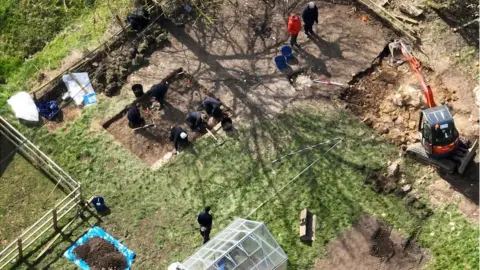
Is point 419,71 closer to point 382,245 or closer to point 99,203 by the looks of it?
point 382,245

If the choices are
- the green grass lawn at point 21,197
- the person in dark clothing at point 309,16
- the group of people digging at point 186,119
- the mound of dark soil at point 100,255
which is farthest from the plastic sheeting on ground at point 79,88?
the person in dark clothing at point 309,16

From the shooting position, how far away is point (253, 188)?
62.6 feet

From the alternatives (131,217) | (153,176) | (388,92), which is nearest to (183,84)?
(153,176)

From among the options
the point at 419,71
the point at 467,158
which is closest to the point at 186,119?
the point at 419,71

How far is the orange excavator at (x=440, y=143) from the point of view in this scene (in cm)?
1809

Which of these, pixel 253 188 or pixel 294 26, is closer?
pixel 253 188

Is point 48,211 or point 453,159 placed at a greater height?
point 48,211

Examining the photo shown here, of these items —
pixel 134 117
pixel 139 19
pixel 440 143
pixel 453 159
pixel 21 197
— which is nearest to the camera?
pixel 440 143

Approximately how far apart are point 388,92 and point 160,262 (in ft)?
28.0

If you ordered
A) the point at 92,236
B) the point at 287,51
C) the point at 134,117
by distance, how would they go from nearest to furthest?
the point at 92,236 → the point at 134,117 → the point at 287,51

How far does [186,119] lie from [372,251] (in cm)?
672

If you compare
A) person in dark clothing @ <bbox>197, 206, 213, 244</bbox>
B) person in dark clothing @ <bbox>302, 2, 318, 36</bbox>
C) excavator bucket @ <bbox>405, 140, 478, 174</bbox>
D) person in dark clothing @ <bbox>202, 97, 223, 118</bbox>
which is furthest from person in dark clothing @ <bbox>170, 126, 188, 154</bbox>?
excavator bucket @ <bbox>405, 140, 478, 174</bbox>

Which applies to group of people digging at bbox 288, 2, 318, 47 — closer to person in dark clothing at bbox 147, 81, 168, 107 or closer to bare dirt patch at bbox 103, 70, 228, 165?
bare dirt patch at bbox 103, 70, 228, 165

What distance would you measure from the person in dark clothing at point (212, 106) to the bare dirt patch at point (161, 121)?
1.96 ft
